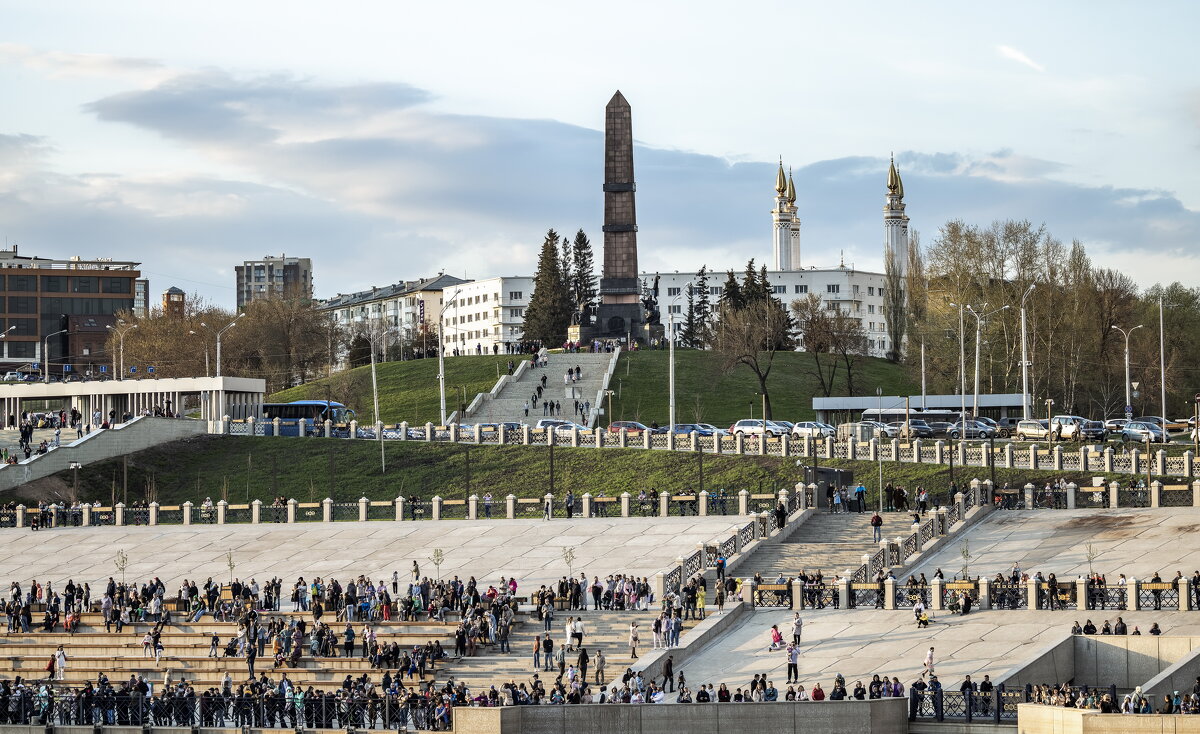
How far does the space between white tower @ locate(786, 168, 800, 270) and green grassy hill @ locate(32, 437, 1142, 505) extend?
334ft

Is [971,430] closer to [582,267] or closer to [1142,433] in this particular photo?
[1142,433]

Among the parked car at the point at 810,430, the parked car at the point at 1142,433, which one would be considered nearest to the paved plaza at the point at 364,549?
the parked car at the point at 810,430

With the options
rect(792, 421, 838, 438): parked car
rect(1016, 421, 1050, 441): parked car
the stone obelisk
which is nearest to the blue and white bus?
the stone obelisk

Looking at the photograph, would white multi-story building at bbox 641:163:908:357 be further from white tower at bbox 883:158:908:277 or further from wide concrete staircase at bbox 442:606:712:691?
wide concrete staircase at bbox 442:606:712:691

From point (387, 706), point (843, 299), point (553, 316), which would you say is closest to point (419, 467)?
point (387, 706)

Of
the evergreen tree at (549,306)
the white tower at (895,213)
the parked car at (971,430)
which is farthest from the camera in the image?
the white tower at (895,213)

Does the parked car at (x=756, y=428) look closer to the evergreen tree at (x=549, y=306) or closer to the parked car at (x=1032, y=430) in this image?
the parked car at (x=1032, y=430)

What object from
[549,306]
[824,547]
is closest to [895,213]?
[549,306]

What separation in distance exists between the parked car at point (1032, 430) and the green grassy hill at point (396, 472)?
33.0ft

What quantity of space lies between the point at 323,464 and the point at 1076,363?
131ft

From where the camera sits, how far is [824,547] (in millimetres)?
47500

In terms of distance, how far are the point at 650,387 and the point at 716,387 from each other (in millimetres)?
5049

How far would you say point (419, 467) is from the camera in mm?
70188

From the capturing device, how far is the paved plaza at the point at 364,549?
4922 cm
